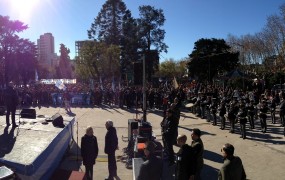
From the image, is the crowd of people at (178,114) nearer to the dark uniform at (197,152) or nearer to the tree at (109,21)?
the dark uniform at (197,152)

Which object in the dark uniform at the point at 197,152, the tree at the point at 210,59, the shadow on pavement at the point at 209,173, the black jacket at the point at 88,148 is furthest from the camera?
the tree at the point at 210,59

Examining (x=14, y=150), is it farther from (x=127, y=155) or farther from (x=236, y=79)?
(x=236, y=79)

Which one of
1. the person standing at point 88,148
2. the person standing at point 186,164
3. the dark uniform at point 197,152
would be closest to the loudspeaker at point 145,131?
the person standing at point 88,148

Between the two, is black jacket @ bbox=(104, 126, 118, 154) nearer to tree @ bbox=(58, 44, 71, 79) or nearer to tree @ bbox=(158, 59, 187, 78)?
tree @ bbox=(158, 59, 187, 78)

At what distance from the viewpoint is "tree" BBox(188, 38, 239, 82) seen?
5116 centimetres

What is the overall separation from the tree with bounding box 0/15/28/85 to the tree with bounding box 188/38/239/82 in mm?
24928

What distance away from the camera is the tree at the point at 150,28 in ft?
189

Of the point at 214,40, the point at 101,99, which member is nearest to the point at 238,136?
the point at 101,99

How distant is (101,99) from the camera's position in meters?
32.2

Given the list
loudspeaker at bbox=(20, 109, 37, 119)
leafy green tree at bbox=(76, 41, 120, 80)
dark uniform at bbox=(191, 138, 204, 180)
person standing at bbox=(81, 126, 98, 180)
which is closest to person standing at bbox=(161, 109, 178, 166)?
person standing at bbox=(81, 126, 98, 180)

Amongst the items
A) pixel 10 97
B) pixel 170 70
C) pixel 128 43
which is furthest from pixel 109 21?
pixel 10 97

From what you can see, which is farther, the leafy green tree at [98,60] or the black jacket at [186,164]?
the leafy green tree at [98,60]

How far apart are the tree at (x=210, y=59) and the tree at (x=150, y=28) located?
7.80 metres

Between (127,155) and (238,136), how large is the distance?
19.2 ft
